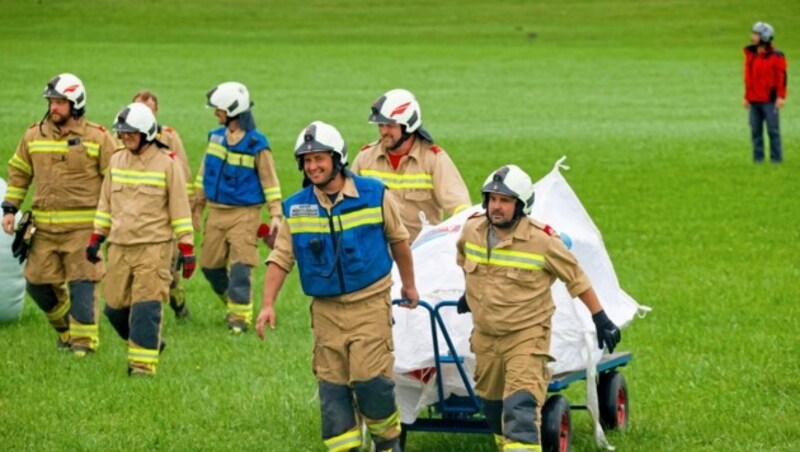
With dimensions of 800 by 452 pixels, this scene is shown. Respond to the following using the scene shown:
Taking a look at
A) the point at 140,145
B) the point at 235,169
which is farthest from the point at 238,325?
the point at 140,145

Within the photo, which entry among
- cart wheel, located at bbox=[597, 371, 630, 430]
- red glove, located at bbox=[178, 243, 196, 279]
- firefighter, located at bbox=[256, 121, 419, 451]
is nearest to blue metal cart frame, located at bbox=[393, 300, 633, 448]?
firefighter, located at bbox=[256, 121, 419, 451]

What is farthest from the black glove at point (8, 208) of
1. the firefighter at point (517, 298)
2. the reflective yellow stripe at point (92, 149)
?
the firefighter at point (517, 298)

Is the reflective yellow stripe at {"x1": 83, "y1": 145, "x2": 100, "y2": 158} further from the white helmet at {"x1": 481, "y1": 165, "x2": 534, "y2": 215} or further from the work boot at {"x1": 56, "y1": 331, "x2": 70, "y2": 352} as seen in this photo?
the white helmet at {"x1": 481, "y1": 165, "x2": 534, "y2": 215}

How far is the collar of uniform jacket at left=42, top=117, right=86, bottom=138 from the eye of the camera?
570 inches

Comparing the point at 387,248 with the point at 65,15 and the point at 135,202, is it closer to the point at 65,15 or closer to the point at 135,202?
the point at 135,202

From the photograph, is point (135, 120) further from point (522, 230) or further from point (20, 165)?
point (522, 230)

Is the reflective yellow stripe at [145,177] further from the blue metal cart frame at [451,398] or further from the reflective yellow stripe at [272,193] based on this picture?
the blue metal cart frame at [451,398]

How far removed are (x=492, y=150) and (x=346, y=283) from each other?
22.8 m

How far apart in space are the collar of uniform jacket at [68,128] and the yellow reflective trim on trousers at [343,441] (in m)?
5.16

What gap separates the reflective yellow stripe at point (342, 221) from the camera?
33.5 ft

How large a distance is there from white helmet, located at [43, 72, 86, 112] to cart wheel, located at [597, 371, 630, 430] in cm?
519

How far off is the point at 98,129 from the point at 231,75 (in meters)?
33.5

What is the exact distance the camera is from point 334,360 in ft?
33.7

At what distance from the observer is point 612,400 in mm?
11492
